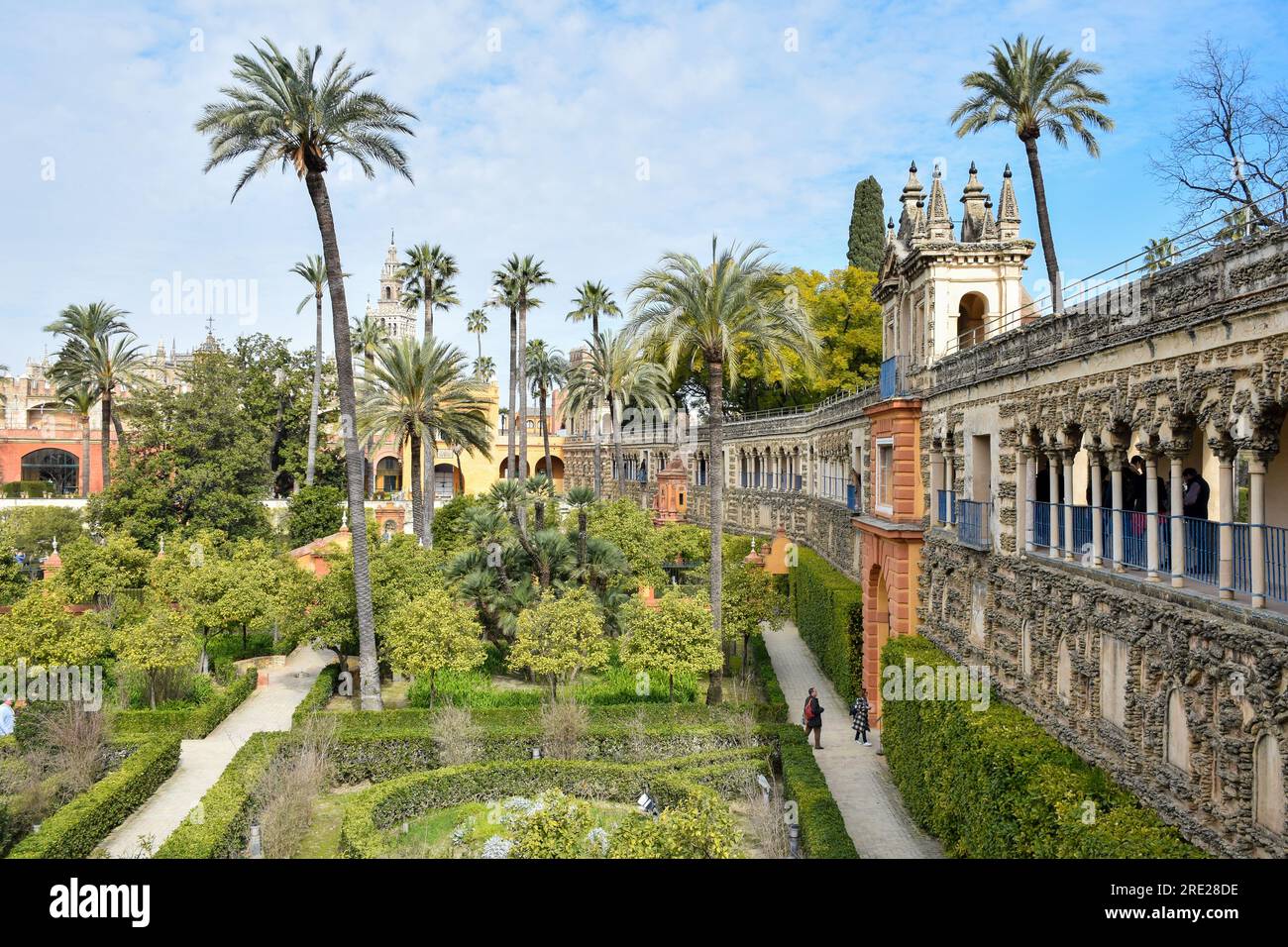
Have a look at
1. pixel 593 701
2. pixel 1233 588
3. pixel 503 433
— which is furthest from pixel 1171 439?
pixel 503 433

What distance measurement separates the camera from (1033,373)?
1508 centimetres

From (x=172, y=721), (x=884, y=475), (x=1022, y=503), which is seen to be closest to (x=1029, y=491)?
(x=1022, y=503)

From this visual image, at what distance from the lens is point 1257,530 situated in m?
9.02

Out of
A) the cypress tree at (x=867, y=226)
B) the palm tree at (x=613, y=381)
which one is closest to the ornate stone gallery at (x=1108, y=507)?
the palm tree at (x=613, y=381)

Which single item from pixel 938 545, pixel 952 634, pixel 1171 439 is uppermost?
pixel 1171 439

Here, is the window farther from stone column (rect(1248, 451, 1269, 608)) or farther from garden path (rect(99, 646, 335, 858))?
garden path (rect(99, 646, 335, 858))

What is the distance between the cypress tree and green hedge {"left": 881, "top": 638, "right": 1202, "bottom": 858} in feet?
136

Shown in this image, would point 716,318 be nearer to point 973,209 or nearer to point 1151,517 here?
point 973,209

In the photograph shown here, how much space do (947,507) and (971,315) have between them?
6212 mm

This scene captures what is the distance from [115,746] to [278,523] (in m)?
34.3

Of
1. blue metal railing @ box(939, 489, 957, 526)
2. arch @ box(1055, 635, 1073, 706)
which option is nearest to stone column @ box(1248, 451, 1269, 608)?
arch @ box(1055, 635, 1073, 706)
